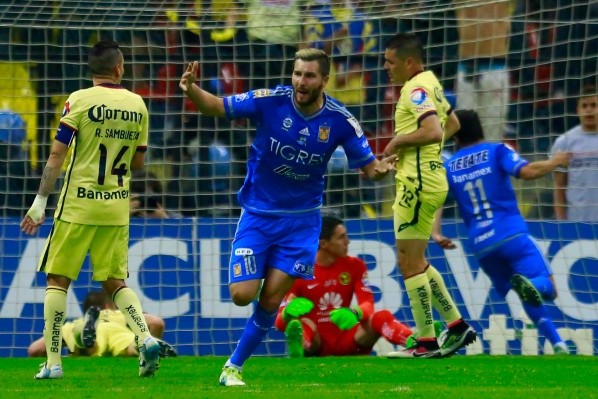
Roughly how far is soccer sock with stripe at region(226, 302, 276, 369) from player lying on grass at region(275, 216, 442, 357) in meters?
3.52

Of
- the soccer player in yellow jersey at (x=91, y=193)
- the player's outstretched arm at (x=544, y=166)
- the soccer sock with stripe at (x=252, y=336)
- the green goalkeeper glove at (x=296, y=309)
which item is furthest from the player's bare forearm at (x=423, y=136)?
the soccer sock with stripe at (x=252, y=336)

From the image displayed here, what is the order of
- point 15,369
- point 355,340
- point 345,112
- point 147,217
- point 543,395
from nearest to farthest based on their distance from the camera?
point 543,395 → point 345,112 → point 15,369 → point 355,340 → point 147,217

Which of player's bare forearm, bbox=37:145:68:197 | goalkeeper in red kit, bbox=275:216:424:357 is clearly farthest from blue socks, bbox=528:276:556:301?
player's bare forearm, bbox=37:145:68:197

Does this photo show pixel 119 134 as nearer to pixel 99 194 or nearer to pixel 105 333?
pixel 99 194

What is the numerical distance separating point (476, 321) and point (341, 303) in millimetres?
1219

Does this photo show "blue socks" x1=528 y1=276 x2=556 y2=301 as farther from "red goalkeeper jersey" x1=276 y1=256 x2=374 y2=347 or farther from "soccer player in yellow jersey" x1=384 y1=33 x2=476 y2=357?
"red goalkeeper jersey" x1=276 y1=256 x2=374 y2=347

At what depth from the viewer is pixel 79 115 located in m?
8.09

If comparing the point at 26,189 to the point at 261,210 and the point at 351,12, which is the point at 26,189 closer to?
the point at 351,12

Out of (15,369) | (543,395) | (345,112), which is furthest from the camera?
(15,369)

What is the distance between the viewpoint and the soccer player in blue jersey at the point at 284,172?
7.70 metres

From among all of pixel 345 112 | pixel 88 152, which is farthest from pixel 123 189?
pixel 345 112

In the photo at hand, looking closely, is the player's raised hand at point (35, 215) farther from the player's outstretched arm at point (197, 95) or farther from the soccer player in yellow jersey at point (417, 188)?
the soccer player in yellow jersey at point (417, 188)

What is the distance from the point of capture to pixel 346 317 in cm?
1119

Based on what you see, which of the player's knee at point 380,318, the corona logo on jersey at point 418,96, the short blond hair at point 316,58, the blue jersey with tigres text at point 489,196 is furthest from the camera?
the player's knee at point 380,318
